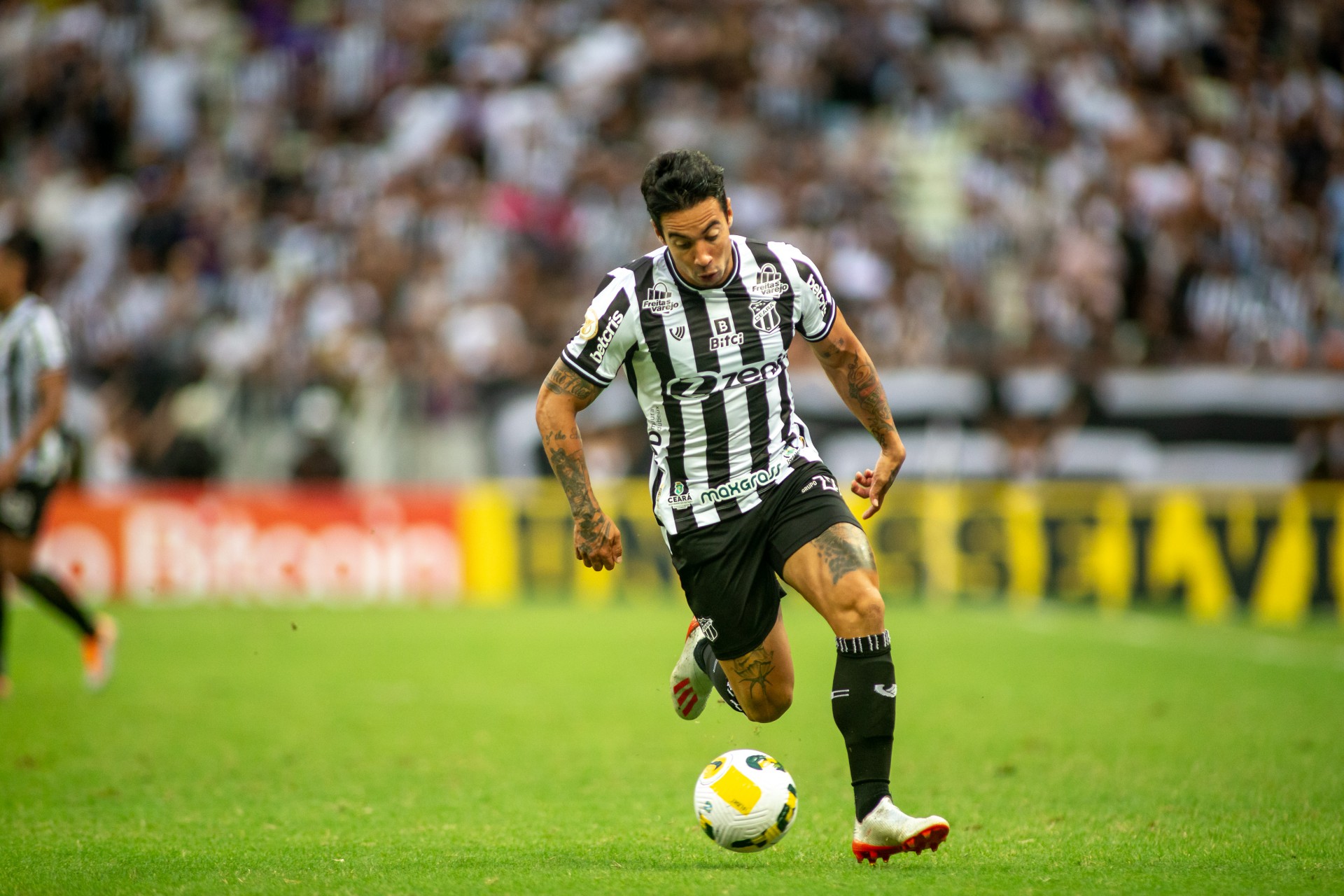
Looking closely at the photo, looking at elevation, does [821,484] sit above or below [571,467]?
below

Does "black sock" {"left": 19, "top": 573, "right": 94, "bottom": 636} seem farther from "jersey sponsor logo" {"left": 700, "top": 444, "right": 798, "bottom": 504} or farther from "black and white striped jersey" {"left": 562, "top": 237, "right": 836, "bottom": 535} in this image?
"jersey sponsor logo" {"left": 700, "top": 444, "right": 798, "bottom": 504}

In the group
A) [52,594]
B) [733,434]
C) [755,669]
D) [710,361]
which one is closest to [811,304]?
[710,361]

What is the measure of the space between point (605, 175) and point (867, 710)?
588 inches

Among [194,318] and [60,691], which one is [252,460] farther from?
[60,691]

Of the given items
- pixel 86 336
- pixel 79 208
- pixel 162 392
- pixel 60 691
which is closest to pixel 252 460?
pixel 162 392

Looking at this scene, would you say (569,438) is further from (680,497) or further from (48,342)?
(48,342)

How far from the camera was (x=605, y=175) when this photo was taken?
19.7 meters

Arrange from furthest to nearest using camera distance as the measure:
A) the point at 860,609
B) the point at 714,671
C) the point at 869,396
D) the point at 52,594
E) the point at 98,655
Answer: the point at 98,655 → the point at 52,594 → the point at 714,671 → the point at 869,396 → the point at 860,609

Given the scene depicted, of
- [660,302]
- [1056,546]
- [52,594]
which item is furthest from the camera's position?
[1056,546]

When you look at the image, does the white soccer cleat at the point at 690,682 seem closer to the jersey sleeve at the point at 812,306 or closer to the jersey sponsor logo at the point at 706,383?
the jersey sponsor logo at the point at 706,383

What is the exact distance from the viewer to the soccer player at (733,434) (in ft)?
18.4

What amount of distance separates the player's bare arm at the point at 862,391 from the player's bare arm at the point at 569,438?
3.23ft

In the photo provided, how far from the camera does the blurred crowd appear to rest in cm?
1817

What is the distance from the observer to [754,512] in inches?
Answer: 233
